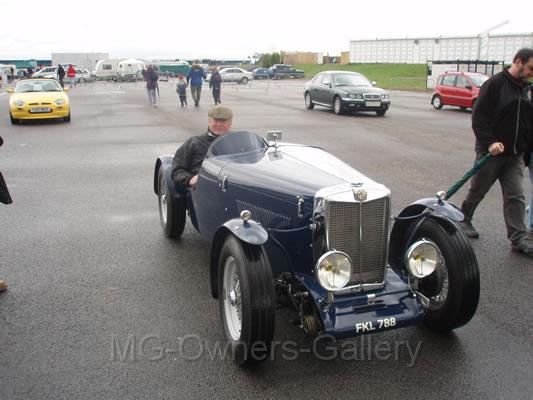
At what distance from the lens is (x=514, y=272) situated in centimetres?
485

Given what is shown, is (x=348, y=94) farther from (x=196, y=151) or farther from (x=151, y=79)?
(x=196, y=151)

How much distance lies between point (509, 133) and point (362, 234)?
2.83 metres

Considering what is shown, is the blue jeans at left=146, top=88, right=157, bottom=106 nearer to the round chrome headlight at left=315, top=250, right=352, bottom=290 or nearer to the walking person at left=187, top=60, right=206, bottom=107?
the walking person at left=187, top=60, right=206, bottom=107

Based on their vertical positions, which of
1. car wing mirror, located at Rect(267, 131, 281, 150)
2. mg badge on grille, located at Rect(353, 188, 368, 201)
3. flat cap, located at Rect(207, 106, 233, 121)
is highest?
flat cap, located at Rect(207, 106, 233, 121)

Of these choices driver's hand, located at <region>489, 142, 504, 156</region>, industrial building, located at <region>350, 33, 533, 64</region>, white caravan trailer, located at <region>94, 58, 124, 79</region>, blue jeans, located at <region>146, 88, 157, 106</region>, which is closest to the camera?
driver's hand, located at <region>489, 142, 504, 156</region>

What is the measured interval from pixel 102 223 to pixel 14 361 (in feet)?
10.4

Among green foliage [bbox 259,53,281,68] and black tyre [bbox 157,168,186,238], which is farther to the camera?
green foliage [bbox 259,53,281,68]

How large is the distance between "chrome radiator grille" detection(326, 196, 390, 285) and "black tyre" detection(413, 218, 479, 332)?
46 cm

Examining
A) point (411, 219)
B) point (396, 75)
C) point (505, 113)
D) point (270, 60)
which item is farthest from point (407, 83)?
point (411, 219)

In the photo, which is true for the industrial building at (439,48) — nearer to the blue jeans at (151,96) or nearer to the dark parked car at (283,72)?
the dark parked car at (283,72)

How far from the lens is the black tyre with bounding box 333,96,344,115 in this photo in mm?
19203

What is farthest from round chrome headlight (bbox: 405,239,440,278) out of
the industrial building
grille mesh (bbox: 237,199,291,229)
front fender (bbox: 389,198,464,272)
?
the industrial building

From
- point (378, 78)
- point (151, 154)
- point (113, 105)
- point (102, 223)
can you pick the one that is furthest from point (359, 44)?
point (102, 223)

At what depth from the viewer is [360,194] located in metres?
3.27
